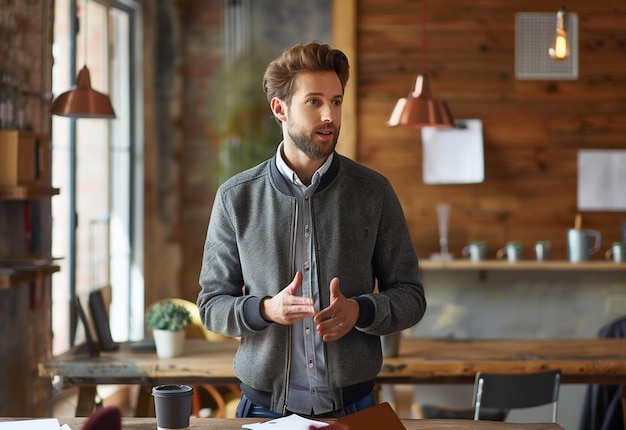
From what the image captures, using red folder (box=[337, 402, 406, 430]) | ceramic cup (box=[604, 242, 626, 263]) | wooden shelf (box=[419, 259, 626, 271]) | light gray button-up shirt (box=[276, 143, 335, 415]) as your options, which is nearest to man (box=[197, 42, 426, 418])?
light gray button-up shirt (box=[276, 143, 335, 415])

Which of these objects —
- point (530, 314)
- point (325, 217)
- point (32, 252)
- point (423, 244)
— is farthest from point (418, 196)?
point (325, 217)

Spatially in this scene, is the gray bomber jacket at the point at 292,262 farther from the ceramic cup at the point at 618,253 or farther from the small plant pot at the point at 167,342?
the ceramic cup at the point at 618,253

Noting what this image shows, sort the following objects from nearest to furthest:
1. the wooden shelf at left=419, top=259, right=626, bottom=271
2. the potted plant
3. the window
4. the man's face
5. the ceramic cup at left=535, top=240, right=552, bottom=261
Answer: the man's face < the potted plant < the window < the wooden shelf at left=419, top=259, right=626, bottom=271 < the ceramic cup at left=535, top=240, right=552, bottom=261

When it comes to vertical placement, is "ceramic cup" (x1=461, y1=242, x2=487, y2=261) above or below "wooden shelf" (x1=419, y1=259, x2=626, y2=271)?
above

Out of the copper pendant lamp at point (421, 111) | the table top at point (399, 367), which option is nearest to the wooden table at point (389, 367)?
the table top at point (399, 367)

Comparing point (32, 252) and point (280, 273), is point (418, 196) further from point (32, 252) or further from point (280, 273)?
point (280, 273)

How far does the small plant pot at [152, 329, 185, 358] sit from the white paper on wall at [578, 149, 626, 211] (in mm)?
2611

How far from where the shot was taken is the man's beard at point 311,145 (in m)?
2.23

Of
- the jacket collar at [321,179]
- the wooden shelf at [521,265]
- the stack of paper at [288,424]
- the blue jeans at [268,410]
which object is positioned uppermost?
the jacket collar at [321,179]

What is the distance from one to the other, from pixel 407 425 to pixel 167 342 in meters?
1.79

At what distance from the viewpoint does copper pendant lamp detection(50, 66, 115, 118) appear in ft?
12.1

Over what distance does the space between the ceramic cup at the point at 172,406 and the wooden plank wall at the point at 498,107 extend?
11.2 feet

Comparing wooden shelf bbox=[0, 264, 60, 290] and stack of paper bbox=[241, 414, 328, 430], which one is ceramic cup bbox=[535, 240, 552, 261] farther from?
stack of paper bbox=[241, 414, 328, 430]

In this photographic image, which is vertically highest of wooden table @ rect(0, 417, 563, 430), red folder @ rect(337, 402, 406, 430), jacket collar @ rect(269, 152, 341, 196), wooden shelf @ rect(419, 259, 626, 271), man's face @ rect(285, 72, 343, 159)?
man's face @ rect(285, 72, 343, 159)
